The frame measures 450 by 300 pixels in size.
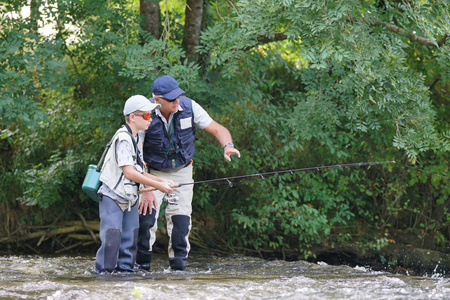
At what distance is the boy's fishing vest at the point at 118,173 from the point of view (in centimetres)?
464

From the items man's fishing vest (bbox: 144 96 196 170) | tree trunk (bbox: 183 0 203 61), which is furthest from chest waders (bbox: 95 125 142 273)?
tree trunk (bbox: 183 0 203 61)

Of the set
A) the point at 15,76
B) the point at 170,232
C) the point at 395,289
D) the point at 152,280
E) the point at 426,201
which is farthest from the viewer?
the point at 426,201

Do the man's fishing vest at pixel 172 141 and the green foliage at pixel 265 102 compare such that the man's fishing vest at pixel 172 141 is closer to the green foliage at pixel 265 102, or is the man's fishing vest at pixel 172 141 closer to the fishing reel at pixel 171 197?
the fishing reel at pixel 171 197

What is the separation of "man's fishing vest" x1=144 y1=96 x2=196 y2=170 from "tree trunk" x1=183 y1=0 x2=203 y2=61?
204cm

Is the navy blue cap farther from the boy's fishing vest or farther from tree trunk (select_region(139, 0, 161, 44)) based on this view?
tree trunk (select_region(139, 0, 161, 44))

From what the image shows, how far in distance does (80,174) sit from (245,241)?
7.66 feet

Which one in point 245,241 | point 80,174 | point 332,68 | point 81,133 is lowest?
point 245,241

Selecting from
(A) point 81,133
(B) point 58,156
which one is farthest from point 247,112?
(B) point 58,156

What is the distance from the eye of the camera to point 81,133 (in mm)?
7832

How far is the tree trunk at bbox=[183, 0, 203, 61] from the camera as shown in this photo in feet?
23.7

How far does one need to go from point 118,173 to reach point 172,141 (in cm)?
77

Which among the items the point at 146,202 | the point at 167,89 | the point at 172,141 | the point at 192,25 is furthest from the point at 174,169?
the point at 192,25

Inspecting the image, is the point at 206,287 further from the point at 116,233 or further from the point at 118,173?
the point at 118,173

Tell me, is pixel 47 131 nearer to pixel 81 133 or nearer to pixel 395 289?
pixel 81 133
